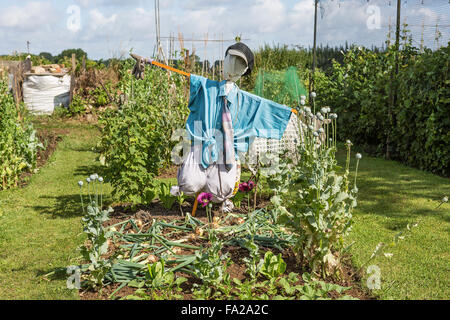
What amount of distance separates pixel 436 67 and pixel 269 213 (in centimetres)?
388

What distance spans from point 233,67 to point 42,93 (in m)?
11.2

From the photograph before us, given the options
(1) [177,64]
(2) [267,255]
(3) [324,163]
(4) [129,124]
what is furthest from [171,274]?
(1) [177,64]

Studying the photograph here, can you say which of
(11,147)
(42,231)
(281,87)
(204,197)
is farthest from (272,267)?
(281,87)

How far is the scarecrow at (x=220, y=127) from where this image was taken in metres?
4.30

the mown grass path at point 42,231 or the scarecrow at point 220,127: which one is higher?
the scarecrow at point 220,127

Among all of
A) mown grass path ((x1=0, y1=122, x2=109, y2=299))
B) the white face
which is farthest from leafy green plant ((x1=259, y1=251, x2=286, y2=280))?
the white face

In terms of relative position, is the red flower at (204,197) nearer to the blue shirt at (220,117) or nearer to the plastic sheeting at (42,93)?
the blue shirt at (220,117)

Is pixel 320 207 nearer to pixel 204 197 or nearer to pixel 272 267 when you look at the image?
pixel 272 267

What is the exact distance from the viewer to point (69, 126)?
38.2 feet

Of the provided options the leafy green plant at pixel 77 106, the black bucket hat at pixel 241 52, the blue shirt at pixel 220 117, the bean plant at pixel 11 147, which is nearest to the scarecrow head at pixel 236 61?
the black bucket hat at pixel 241 52

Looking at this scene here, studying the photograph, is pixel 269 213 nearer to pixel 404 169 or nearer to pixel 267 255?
pixel 267 255

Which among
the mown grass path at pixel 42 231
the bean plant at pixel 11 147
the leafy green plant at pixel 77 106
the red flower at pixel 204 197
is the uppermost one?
the leafy green plant at pixel 77 106

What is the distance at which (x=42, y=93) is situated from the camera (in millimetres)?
13852

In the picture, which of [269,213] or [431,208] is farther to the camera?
[431,208]
